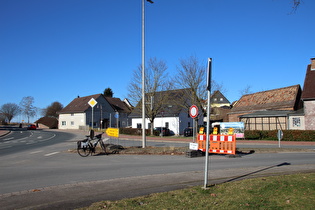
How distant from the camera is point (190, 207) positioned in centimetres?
472

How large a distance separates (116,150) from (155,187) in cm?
882

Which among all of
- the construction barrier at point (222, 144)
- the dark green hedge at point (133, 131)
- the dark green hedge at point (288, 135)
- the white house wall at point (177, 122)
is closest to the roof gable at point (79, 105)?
the dark green hedge at point (133, 131)

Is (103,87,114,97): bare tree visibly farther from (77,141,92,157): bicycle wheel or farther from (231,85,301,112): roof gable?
(77,141,92,157): bicycle wheel

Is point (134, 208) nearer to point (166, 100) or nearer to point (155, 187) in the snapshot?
point (155, 187)

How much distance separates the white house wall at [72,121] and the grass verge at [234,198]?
192 ft

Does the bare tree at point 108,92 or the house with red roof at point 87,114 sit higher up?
the bare tree at point 108,92

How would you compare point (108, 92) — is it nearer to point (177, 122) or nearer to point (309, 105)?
point (177, 122)

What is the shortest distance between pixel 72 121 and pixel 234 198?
64157 mm

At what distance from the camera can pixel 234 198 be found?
203 inches

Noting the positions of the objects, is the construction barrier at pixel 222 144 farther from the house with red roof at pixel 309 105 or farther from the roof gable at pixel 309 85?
the roof gable at pixel 309 85

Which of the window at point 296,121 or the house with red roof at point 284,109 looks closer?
the house with red roof at point 284,109

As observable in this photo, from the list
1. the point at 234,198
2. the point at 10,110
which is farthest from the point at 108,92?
the point at 234,198

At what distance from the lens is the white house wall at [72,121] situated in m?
62.5

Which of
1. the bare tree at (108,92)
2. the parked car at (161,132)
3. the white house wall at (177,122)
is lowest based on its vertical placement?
the parked car at (161,132)
